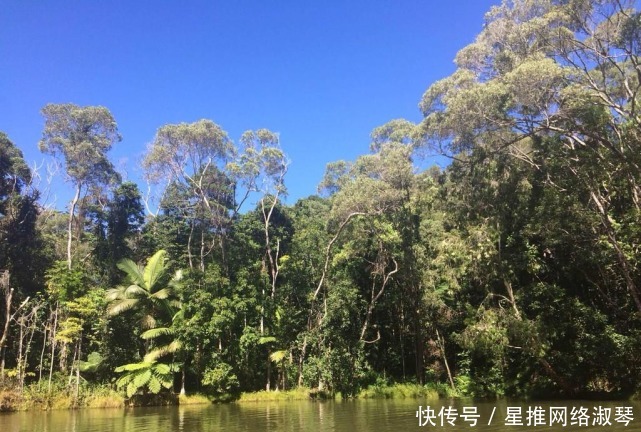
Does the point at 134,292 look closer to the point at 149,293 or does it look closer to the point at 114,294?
the point at 149,293

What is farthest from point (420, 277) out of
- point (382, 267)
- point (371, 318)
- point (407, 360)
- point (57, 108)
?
point (57, 108)

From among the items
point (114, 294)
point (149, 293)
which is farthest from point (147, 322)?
point (114, 294)

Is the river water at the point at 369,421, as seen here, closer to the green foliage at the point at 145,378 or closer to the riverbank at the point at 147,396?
the riverbank at the point at 147,396

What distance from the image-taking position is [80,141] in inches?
1217

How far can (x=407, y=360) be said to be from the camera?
2822cm

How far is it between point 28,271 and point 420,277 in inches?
863

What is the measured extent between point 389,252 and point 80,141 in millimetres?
21077

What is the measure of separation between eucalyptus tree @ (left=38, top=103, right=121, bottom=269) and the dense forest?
12 cm

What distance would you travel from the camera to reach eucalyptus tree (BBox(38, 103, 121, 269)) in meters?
30.2

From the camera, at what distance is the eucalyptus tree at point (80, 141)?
30172 millimetres

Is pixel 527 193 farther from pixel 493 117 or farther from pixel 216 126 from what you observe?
pixel 216 126

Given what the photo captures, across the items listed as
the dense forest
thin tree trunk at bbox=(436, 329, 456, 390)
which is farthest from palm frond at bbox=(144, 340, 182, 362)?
thin tree trunk at bbox=(436, 329, 456, 390)

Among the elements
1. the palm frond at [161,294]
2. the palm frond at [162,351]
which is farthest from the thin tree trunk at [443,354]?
the palm frond at [161,294]

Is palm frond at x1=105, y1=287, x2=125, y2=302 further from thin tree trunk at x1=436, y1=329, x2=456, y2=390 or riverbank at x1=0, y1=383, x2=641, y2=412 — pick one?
thin tree trunk at x1=436, y1=329, x2=456, y2=390
